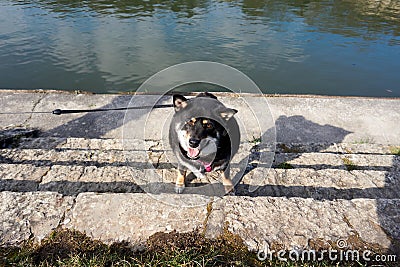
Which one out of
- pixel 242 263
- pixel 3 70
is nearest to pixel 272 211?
pixel 242 263

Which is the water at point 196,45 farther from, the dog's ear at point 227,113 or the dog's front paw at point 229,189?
the dog's front paw at point 229,189

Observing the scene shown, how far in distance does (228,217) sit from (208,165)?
40.0 inches

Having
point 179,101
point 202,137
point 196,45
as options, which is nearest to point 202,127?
point 202,137

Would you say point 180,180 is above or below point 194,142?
below

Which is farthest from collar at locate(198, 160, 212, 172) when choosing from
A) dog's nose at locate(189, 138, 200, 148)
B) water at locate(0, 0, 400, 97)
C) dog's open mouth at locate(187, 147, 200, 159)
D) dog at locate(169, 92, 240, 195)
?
water at locate(0, 0, 400, 97)

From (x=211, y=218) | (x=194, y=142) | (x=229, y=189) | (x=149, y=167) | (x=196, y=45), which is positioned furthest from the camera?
(x=196, y=45)

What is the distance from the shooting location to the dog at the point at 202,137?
3.09 metres

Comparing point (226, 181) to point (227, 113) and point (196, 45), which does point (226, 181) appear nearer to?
point (227, 113)

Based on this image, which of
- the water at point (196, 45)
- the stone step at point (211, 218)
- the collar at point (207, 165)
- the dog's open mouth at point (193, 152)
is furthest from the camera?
the water at point (196, 45)

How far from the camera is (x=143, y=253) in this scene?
1.98 m

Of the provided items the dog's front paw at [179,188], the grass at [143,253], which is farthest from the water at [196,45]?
the grass at [143,253]

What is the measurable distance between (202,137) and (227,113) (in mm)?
395

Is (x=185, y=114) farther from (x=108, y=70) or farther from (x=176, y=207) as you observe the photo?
(x=108, y=70)

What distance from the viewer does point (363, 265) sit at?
6.24ft
